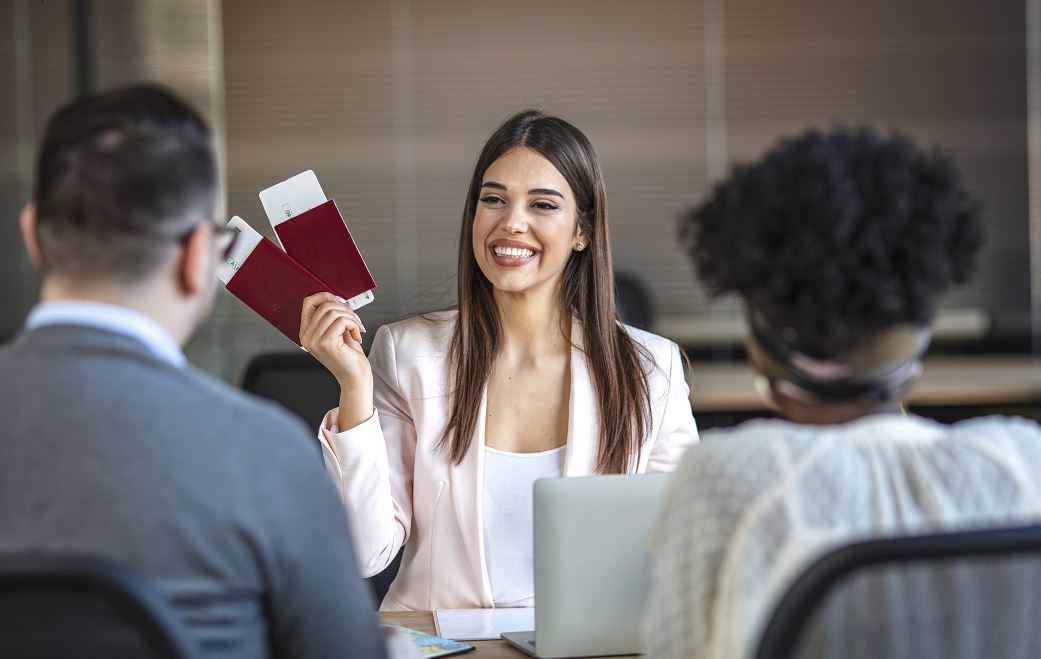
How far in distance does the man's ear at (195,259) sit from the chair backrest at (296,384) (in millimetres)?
1652

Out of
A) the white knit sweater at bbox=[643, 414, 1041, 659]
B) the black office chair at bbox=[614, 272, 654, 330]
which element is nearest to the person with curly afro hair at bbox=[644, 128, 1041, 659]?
the white knit sweater at bbox=[643, 414, 1041, 659]

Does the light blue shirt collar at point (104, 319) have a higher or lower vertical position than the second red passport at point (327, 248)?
lower

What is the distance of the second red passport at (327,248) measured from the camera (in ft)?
6.81

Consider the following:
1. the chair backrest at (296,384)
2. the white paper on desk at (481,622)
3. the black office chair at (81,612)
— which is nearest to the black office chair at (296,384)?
the chair backrest at (296,384)

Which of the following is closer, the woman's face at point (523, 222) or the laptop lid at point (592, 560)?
the laptop lid at point (592, 560)

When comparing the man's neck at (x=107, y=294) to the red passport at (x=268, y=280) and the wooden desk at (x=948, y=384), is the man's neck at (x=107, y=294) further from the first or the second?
the wooden desk at (x=948, y=384)

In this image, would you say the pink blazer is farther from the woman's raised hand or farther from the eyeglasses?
the eyeglasses

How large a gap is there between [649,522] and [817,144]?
0.55 metres

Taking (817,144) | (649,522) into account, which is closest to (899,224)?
(817,144)

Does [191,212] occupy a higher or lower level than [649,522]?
higher

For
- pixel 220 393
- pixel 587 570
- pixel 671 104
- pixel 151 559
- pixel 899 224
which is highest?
pixel 671 104

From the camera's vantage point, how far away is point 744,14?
4883 mm

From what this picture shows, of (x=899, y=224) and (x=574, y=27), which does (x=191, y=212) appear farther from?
(x=574, y=27)

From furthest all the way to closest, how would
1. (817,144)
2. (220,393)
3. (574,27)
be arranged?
(574,27), (817,144), (220,393)
